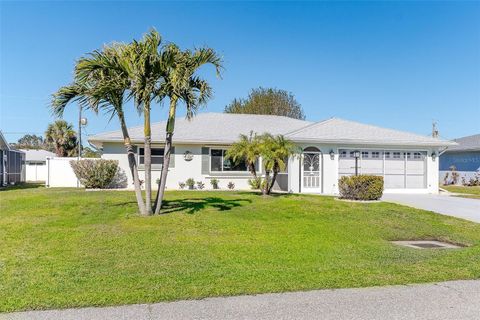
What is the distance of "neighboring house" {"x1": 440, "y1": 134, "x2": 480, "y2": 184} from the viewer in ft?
103

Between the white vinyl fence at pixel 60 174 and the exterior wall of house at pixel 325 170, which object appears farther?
the white vinyl fence at pixel 60 174

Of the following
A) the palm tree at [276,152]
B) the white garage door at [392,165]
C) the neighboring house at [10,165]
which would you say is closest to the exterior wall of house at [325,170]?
the white garage door at [392,165]

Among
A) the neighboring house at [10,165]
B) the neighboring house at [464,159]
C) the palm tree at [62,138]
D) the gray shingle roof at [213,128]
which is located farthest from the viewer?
the palm tree at [62,138]

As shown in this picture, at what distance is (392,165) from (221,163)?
9.44m

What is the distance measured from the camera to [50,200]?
46.7 feet

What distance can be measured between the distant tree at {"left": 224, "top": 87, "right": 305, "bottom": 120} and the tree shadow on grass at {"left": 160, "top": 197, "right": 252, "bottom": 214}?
1181 inches

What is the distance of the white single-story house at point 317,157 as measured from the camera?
20.0 metres

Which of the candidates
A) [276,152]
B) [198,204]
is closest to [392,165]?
[276,152]

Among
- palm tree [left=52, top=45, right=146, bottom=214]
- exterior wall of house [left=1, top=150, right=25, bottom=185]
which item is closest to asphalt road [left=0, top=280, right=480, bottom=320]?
palm tree [left=52, top=45, right=146, bottom=214]

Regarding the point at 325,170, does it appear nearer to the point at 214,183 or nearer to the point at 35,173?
the point at 214,183

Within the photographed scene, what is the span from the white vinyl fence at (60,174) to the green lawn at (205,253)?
1142 cm

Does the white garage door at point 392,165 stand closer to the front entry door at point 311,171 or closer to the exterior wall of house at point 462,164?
the front entry door at point 311,171

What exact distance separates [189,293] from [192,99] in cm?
732

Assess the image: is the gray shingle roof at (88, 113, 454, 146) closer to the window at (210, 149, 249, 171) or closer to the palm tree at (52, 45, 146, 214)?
the window at (210, 149, 249, 171)
